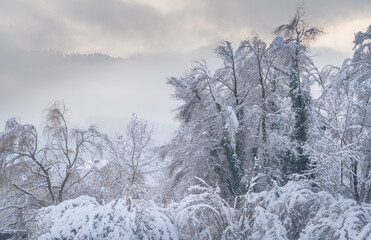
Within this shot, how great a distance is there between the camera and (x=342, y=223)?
5.00m

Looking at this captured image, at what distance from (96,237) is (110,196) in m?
8.49

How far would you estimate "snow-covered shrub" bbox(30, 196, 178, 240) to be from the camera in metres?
5.02

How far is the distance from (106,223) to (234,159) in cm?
955

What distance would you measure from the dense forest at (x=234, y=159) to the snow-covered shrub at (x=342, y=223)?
2cm

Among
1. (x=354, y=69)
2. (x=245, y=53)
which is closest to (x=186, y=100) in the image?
(x=245, y=53)

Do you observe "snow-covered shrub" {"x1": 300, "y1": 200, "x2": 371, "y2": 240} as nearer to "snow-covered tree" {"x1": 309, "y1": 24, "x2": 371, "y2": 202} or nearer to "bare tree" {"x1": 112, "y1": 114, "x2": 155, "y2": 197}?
"snow-covered tree" {"x1": 309, "y1": 24, "x2": 371, "y2": 202}

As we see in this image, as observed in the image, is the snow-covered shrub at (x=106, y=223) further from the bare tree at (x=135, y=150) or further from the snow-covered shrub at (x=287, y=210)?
the bare tree at (x=135, y=150)

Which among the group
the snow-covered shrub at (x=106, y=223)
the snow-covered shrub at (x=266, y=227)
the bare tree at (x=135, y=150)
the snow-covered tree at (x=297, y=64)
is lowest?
the snow-covered shrub at (x=266, y=227)

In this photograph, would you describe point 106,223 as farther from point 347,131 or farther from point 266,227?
point 347,131

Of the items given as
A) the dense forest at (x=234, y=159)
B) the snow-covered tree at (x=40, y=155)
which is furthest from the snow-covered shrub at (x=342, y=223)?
the snow-covered tree at (x=40, y=155)

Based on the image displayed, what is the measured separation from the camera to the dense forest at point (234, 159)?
5.58m

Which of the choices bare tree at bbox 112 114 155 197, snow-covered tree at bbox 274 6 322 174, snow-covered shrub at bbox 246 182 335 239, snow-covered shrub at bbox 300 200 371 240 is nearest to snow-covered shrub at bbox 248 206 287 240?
snow-covered shrub at bbox 246 182 335 239

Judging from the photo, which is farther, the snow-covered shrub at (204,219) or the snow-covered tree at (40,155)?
the snow-covered tree at (40,155)

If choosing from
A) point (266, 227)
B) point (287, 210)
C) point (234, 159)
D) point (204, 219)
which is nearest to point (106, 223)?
point (204, 219)
